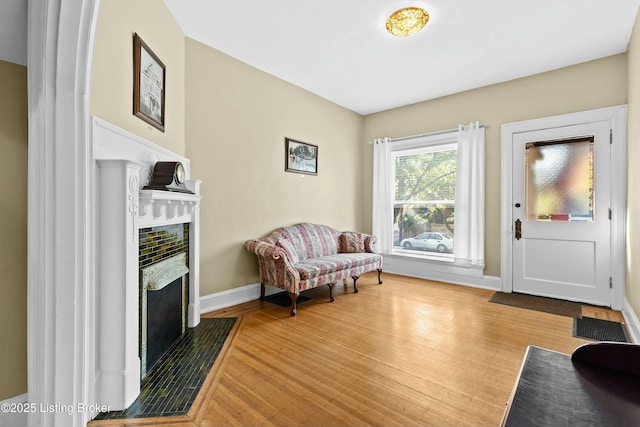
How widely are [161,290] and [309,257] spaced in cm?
200

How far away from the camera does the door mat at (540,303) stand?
319 centimetres

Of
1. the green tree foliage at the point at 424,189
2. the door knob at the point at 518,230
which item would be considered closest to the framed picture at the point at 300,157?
the green tree foliage at the point at 424,189

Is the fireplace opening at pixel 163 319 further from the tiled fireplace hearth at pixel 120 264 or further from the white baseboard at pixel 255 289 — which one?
the white baseboard at pixel 255 289

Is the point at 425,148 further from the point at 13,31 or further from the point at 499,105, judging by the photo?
the point at 13,31

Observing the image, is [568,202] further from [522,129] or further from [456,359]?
[456,359]

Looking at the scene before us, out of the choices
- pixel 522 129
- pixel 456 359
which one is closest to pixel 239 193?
pixel 456 359

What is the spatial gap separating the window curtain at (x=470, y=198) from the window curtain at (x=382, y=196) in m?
1.11

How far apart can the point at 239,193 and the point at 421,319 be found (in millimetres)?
2402

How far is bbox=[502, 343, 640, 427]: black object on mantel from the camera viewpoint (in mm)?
607

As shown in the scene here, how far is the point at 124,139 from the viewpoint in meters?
1.87

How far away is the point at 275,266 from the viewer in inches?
128

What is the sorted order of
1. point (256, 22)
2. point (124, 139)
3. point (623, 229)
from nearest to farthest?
point (124, 139), point (256, 22), point (623, 229)

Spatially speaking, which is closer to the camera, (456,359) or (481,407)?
(481,407)

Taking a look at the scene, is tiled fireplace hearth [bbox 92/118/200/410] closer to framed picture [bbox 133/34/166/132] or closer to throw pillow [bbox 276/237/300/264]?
framed picture [bbox 133/34/166/132]
